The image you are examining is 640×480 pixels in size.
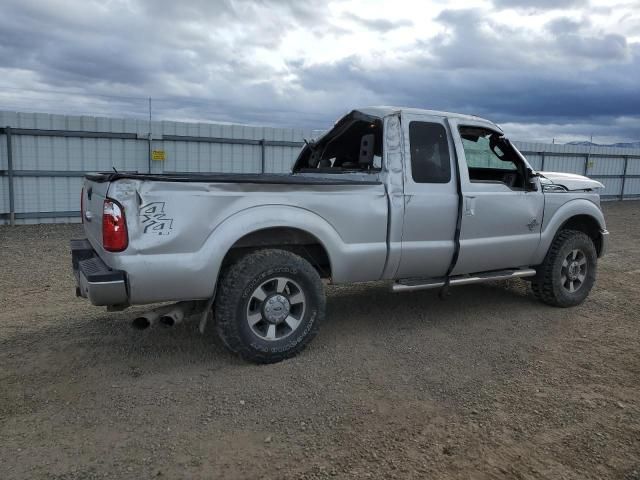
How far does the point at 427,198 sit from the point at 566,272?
7.29ft

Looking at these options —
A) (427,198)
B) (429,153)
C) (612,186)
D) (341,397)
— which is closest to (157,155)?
(429,153)

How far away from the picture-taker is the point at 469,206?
4945mm

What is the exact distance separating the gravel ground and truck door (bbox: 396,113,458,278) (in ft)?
2.36

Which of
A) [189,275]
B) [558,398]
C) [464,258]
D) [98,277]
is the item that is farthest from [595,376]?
→ [98,277]

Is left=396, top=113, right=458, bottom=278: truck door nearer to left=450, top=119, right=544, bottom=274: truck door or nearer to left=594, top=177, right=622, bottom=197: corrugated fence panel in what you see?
→ left=450, top=119, right=544, bottom=274: truck door

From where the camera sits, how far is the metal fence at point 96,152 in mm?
11625

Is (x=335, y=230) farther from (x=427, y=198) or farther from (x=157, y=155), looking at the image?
(x=157, y=155)

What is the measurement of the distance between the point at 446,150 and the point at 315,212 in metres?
1.56

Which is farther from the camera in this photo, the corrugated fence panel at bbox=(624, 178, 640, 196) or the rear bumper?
the corrugated fence panel at bbox=(624, 178, 640, 196)

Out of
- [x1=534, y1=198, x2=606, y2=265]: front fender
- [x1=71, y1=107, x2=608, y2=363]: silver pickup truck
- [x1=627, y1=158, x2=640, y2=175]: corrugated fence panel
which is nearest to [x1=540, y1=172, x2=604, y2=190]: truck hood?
[x1=71, y1=107, x2=608, y2=363]: silver pickup truck

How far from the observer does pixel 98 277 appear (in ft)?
11.6

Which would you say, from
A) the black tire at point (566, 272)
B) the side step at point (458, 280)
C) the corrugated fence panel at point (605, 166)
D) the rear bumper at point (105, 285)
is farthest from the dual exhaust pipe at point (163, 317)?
the corrugated fence panel at point (605, 166)

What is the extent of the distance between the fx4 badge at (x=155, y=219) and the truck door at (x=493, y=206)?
2.70m

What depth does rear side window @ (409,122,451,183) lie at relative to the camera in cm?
477
